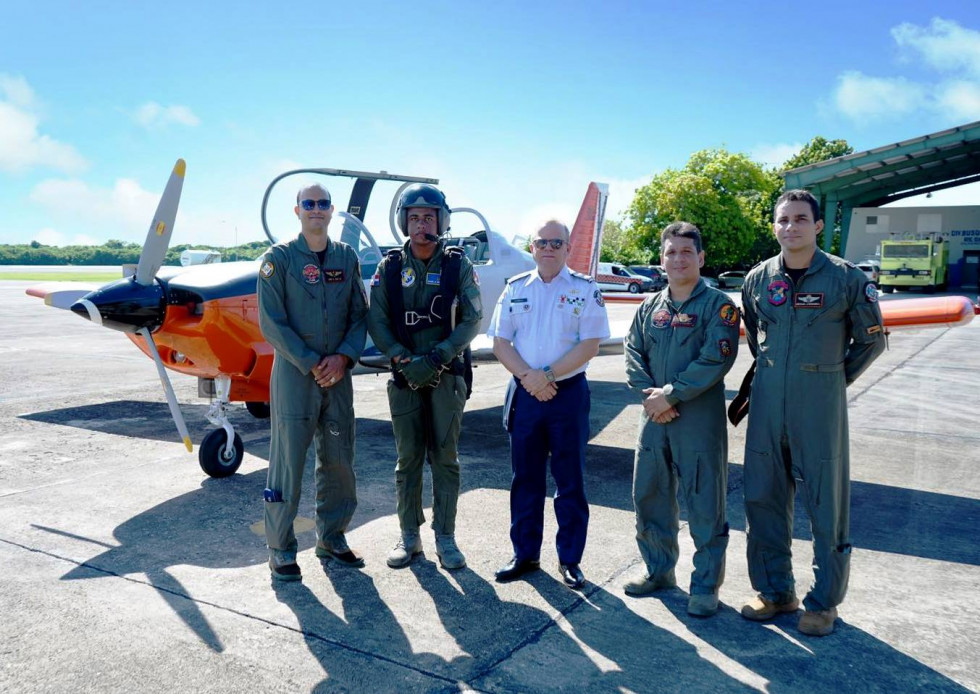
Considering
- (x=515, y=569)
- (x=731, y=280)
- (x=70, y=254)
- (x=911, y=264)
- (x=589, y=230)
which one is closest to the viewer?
(x=515, y=569)

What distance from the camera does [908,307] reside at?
532 cm

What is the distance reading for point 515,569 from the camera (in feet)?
12.9

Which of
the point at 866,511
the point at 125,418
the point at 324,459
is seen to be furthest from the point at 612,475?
the point at 125,418

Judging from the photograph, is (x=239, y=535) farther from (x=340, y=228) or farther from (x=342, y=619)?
(x=340, y=228)

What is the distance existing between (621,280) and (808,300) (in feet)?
116

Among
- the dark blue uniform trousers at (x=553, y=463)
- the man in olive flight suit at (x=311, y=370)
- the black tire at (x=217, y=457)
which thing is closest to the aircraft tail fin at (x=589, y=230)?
the black tire at (x=217, y=457)

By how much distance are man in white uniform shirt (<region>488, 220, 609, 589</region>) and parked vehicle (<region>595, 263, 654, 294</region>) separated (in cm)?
3303

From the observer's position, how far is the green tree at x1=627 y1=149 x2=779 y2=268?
160 feet

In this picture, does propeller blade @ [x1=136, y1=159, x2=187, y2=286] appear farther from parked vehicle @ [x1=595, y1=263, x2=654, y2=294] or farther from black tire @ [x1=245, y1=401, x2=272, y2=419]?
parked vehicle @ [x1=595, y1=263, x2=654, y2=294]

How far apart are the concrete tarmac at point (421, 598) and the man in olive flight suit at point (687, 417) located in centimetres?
29

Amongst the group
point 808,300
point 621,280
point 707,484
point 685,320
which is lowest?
point 621,280

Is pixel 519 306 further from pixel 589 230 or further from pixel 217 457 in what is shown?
pixel 589 230

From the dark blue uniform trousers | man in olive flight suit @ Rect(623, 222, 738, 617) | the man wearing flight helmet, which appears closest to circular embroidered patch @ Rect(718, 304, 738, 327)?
man in olive flight suit @ Rect(623, 222, 738, 617)

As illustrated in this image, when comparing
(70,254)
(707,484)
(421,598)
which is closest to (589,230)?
(707,484)
